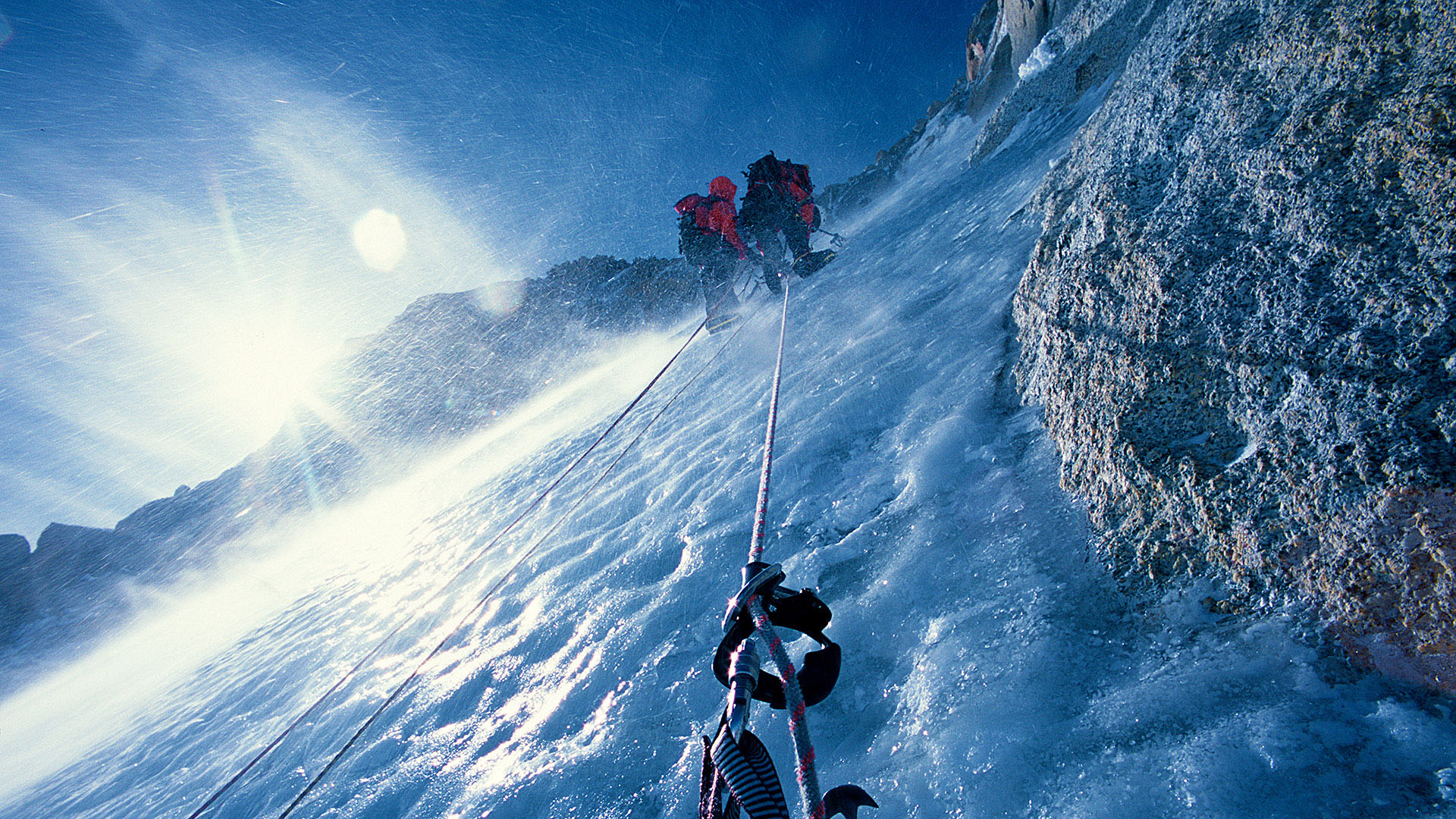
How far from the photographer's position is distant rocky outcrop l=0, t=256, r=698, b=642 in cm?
5522

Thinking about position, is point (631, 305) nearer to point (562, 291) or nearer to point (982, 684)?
point (562, 291)

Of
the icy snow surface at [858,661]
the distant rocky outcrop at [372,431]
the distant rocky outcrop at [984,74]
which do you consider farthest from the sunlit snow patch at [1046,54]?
the distant rocky outcrop at [372,431]

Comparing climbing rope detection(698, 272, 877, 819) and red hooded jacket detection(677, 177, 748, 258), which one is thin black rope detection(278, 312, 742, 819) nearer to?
climbing rope detection(698, 272, 877, 819)

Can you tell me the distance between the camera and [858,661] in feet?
5.49

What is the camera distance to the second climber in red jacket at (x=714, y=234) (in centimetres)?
1113

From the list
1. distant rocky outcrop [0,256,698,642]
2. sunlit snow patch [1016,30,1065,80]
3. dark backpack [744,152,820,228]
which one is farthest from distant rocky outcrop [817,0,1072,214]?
distant rocky outcrop [0,256,698,642]

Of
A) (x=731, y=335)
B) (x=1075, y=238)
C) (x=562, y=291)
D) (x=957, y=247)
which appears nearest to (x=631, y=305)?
(x=562, y=291)

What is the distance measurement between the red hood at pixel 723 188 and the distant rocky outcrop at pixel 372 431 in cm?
2887

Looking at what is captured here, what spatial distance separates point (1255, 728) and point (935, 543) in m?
0.95

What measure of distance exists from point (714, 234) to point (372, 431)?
86395mm

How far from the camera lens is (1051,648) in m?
1.34

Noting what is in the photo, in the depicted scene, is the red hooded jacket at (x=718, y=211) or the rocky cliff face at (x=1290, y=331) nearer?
the rocky cliff face at (x=1290, y=331)

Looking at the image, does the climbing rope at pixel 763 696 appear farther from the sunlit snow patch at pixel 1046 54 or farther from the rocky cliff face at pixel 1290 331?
the sunlit snow patch at pixel 1046 54

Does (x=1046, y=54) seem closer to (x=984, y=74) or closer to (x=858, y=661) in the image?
(x=984, y=74)
